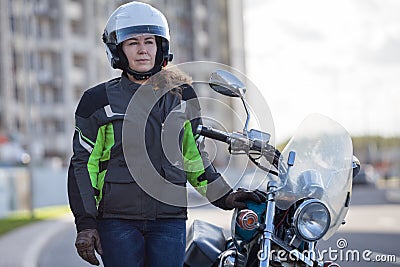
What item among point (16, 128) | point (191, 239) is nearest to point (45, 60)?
point (16, 128)

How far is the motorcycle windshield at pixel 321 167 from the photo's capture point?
3.49m

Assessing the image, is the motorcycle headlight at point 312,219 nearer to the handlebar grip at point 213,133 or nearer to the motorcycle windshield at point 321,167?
the motorcycle windshield at point 321,167

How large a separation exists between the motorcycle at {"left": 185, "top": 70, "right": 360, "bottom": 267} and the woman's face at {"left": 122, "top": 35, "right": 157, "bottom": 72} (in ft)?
1.06

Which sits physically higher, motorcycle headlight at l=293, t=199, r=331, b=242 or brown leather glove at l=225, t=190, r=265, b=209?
brown leather glove at l=225, t=190, r=265, b=209

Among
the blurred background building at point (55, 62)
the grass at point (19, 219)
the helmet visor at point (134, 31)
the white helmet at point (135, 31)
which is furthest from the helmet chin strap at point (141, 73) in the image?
the blurred background building at point (55, 62)

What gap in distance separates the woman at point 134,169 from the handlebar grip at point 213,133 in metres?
0.04

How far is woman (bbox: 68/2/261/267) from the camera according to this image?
3566mm

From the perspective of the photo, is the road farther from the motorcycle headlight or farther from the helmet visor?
the helmet visor

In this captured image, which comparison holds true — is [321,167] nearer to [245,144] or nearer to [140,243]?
[245,144]

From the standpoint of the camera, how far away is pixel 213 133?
3650mm

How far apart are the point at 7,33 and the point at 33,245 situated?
4462 cm

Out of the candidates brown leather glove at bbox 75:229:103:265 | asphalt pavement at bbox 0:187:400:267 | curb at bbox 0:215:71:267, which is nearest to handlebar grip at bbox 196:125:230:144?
brown leather glove at bbox 75:229:103:265

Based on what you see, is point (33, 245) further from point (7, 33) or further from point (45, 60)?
point (45, 60)

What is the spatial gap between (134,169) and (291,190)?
0.64 meters
